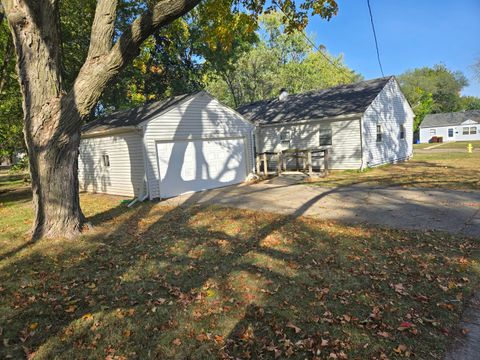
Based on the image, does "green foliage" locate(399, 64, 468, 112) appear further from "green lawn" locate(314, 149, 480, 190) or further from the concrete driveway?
the concrete driveway

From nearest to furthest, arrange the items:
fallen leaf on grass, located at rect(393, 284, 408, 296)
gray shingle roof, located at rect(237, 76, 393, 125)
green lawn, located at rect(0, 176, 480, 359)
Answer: green lawn, located at rect(0, 176, 480, 359) → fallen leaf on grass, located at rect(393, 284, 408, 296) → gray shingle roof, located at rect(237, 76, 393, 125)

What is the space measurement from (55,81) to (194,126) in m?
6.43

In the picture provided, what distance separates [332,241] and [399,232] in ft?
4.72

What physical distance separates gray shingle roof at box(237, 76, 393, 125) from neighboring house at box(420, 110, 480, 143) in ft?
114

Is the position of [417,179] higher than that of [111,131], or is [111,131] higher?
[111,131]

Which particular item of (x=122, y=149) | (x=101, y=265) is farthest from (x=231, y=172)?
(x=101, y=265)

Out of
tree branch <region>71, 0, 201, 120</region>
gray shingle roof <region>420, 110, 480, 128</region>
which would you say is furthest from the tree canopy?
tree branch <region>71, 0, 201, 120</region>

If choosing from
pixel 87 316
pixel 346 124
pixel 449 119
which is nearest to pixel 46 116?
pixel 87 316

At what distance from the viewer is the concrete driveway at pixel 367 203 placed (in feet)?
23.5

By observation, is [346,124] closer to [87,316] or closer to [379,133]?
[379,133]

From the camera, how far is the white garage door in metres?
12.3

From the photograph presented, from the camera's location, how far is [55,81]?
702 cm

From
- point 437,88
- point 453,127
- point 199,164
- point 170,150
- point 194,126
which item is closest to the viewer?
point 170,150

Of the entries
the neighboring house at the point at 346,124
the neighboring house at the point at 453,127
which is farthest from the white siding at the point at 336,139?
the neighboring house at the point at 453,127
